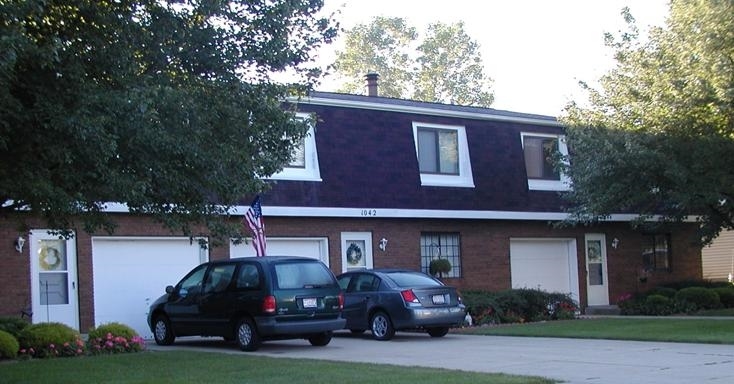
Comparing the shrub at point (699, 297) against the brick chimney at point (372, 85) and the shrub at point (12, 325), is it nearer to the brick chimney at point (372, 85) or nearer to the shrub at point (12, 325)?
the brick chimney at point (372, 85)

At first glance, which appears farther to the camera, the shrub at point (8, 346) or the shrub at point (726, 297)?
the shrub at point (726, 297)

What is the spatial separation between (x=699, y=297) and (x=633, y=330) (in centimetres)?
797

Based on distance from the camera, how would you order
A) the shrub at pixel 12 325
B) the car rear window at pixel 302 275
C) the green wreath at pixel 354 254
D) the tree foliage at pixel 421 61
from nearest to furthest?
the shrub at pixel 12 325, the car rear window at pixel 302 275, the green wreath at pixel 354 254, the tree foliage at pixel 421 61

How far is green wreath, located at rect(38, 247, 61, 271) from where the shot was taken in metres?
20.3

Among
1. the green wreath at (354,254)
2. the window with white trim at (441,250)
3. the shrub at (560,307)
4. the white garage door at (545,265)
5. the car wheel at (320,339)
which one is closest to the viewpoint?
the car wheel at (320,339)

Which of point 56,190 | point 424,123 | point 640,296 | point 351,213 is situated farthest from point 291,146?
point 640,296

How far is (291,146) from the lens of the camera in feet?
44.7

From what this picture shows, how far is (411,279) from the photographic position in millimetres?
19797

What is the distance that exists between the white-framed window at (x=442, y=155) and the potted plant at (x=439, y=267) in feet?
6.78

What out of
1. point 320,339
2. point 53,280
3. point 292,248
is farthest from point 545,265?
point 53,280

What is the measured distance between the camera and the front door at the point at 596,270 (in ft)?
97.9

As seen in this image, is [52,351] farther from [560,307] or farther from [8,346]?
[560,307]

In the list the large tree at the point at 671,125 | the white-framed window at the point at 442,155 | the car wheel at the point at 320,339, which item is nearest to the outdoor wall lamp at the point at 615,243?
the white-framed window at the point at 442,155

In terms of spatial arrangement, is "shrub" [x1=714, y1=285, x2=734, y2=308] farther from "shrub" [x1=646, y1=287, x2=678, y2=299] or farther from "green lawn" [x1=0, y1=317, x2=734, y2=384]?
"green lawn" [x1=0, y1=317, x2=734, y2=384]
